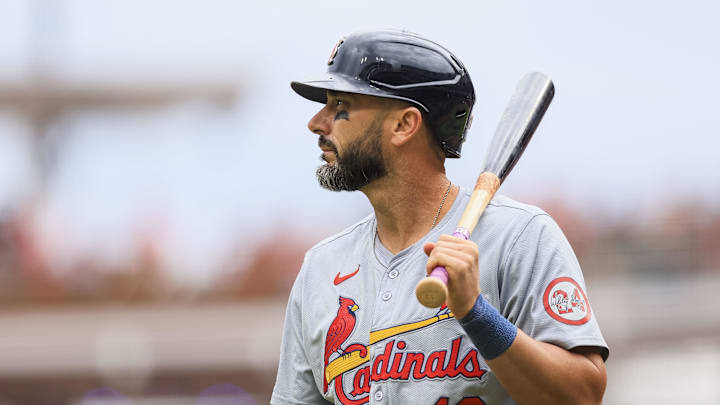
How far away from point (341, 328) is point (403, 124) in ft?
1.66

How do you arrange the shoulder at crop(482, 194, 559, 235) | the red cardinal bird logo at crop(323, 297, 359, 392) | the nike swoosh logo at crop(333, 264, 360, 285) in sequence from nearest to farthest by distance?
the shoulder at crop(482, 194, 559, 235) < the red cardinal bird logo at crop(323, 297, 359, 392) < the nike swoosh logo at crop(333, 264, 360, 285)

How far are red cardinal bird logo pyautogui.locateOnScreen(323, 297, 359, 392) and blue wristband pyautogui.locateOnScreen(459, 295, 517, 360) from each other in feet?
1.45

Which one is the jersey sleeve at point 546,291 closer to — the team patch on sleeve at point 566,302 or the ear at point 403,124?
Answer: the team patch on sleeve at point 566,302

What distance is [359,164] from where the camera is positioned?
7.42 feet

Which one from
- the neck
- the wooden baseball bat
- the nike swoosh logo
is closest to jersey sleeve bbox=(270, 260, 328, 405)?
the nike swoosh logo

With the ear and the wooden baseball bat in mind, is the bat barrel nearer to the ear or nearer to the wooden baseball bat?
the wooden baseball bat

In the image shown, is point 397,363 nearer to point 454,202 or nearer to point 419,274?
point 419,274

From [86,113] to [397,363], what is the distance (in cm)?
1183

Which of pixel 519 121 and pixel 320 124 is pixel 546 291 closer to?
pixel 519 121

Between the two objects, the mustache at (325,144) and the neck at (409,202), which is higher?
the mustache at (325,144)

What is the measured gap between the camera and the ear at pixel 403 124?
2.28m

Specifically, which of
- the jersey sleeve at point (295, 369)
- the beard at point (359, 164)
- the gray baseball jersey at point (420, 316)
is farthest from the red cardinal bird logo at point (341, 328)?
the beard at point (359, 164)

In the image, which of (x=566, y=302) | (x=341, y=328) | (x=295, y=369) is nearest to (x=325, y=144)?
(x=341, y=328)

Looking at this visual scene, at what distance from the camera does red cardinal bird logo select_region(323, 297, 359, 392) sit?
88.7 inches
